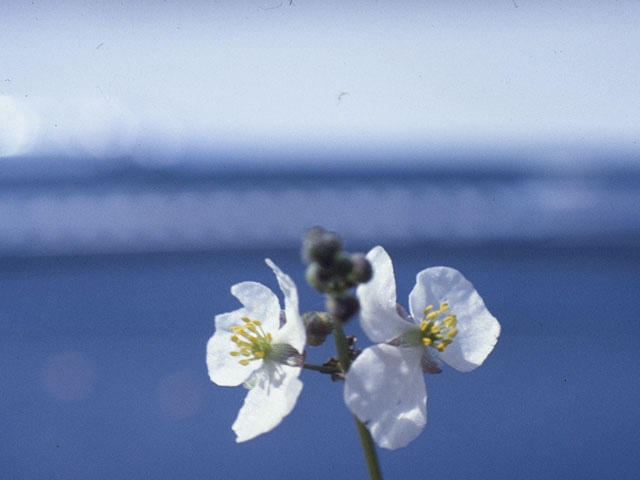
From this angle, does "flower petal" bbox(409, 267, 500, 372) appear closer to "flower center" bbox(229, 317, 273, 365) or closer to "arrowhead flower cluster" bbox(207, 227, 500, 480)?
"arrowhead flower cluster" bbox(207, 227, 500, 480)

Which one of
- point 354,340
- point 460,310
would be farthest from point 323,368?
point 460,310

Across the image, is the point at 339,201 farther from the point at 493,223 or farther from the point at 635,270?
the point at 635,270

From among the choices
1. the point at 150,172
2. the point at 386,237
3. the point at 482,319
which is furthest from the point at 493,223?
the point at 482,319

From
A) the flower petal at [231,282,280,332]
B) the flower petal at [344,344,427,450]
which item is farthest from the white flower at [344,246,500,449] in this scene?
the flower petal at [231,282,280,332]

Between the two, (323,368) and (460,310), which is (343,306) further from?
(460,310)

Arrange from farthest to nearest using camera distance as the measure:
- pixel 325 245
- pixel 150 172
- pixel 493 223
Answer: pixel 493 223
pixel 150 172
pixel 325 245

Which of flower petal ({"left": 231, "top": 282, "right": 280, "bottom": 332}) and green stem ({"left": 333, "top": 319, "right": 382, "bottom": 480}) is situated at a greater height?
flower petal ({"left": 231, "top": 282, "right": 280, "bottom": 332})

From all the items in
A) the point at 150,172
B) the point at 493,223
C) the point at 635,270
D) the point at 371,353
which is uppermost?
the point at 150,172
